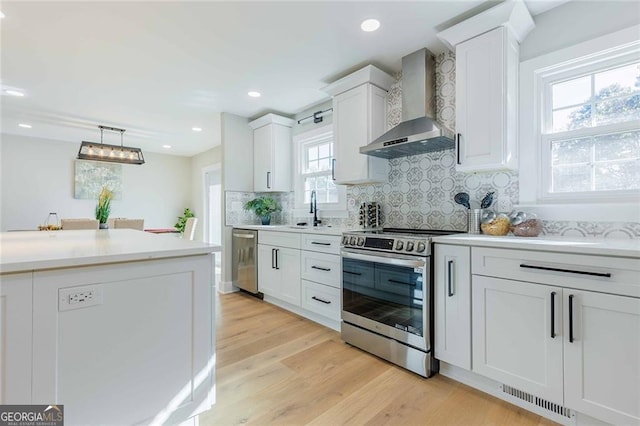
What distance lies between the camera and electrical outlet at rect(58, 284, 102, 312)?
40.7 inches

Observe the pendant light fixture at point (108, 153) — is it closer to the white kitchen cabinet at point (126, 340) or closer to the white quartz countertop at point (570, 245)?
the white kitchen cabinet at point (126, 340)

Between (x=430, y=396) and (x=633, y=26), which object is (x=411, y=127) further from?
(x=430, y=396)

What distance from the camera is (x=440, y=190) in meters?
2.55

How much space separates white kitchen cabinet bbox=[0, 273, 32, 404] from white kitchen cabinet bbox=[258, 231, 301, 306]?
7.30ft

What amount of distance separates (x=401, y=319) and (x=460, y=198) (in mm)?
1060

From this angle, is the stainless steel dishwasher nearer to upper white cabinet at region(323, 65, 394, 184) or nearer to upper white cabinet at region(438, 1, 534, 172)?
upper white cabinet at region(323, 65, 394, 184)

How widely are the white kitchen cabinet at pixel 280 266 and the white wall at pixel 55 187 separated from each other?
4.43 metres

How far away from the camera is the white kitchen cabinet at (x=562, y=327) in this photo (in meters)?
1.30

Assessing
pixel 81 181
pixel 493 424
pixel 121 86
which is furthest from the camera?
pixel 81 181

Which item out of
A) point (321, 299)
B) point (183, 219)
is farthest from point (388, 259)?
point (183, 219)

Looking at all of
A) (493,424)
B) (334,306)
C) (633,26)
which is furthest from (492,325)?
(633,26)

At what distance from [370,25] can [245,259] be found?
2.99 m

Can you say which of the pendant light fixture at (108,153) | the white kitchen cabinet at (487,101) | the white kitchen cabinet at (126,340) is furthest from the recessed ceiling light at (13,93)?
the white kitchen cabinet at (487,101)

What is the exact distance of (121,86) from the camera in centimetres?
331
